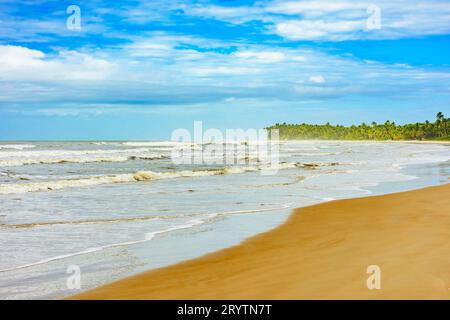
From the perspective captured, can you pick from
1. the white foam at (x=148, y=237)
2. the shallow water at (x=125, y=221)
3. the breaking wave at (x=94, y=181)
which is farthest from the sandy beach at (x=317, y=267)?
the breaking wave at (x=94, y=181)

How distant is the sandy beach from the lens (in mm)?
5457

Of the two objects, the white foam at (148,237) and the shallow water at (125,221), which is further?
the white foam at (148,237)

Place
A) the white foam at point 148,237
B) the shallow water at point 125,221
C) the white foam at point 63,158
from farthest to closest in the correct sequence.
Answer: the white foam at point 63,158 < the white foam at point 148,237 < the shallow water at point 125,221

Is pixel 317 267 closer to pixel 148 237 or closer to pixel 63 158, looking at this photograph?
pixel 148 237

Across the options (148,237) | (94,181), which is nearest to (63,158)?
(94,181)

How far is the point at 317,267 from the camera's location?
6.47 m

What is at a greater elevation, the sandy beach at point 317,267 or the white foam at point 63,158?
the white foam at point 63,158

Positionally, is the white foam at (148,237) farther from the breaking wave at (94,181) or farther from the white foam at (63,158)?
the white foam at (63,158)

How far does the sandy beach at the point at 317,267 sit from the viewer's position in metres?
5.46

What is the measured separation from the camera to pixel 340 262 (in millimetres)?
6719

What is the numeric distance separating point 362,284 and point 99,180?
18443 millimetres

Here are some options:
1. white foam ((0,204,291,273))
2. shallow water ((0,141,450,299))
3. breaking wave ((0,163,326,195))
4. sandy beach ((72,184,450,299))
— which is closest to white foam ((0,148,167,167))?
breaking wave ((0,163,326,195))

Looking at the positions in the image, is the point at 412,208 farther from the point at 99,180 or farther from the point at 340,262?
the point at 99,180

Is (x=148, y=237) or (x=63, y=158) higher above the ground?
(x=63, y=158)
